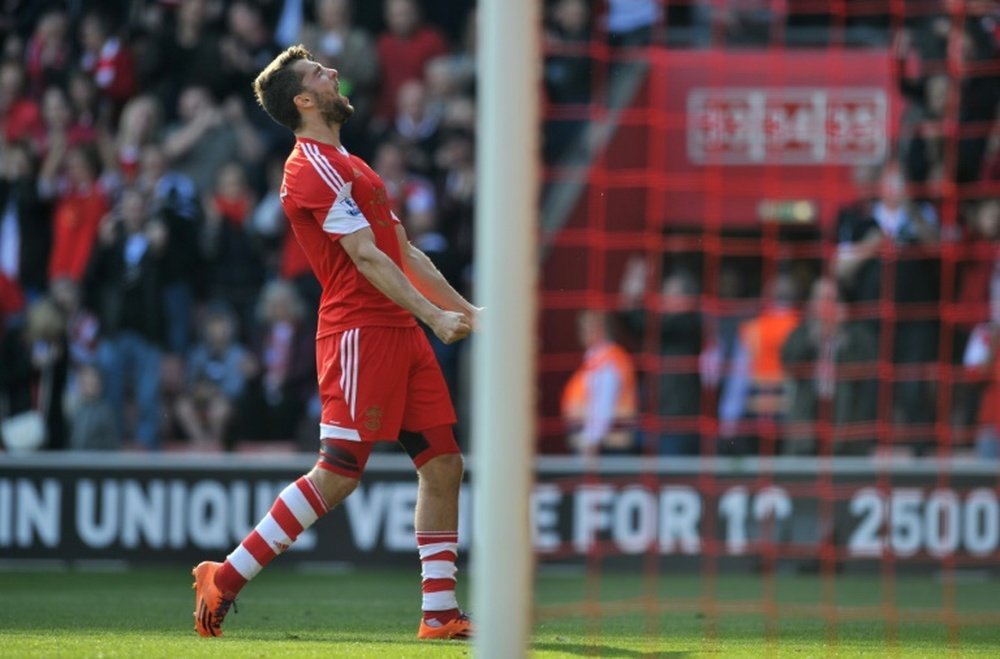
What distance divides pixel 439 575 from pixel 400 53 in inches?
303

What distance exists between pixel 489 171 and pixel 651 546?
7.04 metres

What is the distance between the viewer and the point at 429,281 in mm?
7148

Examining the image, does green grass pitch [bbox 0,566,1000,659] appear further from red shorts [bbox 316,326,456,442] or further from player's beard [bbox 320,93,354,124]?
player's beard [bbox 320,93,354,124]

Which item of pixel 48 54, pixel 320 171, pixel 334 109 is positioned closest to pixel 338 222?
pixel 320 171

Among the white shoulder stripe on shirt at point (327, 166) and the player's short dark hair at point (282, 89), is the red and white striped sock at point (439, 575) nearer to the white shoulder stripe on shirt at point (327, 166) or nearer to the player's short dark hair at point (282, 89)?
the white shoulder stripe on shirt at point (327, 166)

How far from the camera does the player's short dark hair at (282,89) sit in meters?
6.91

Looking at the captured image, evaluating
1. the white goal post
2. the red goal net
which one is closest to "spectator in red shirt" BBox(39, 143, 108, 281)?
the red goal net

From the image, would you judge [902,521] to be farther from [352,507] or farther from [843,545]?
[352,507]

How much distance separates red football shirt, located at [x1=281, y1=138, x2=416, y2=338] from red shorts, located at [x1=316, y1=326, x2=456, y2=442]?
60 mm

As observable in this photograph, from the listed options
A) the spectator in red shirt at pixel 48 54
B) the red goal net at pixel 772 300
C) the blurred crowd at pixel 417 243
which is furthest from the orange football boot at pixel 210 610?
the spectator in red shirt at pixel 48 54

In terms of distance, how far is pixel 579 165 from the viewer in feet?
45.4

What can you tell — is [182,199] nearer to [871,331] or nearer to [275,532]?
[871,331]

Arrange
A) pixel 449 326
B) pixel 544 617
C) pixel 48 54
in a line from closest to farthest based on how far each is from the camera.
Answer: pixel 449 326, pixel 544 617, pixel 48 54

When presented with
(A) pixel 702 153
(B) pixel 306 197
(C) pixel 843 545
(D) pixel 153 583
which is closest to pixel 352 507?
(D) pixel 153 583
